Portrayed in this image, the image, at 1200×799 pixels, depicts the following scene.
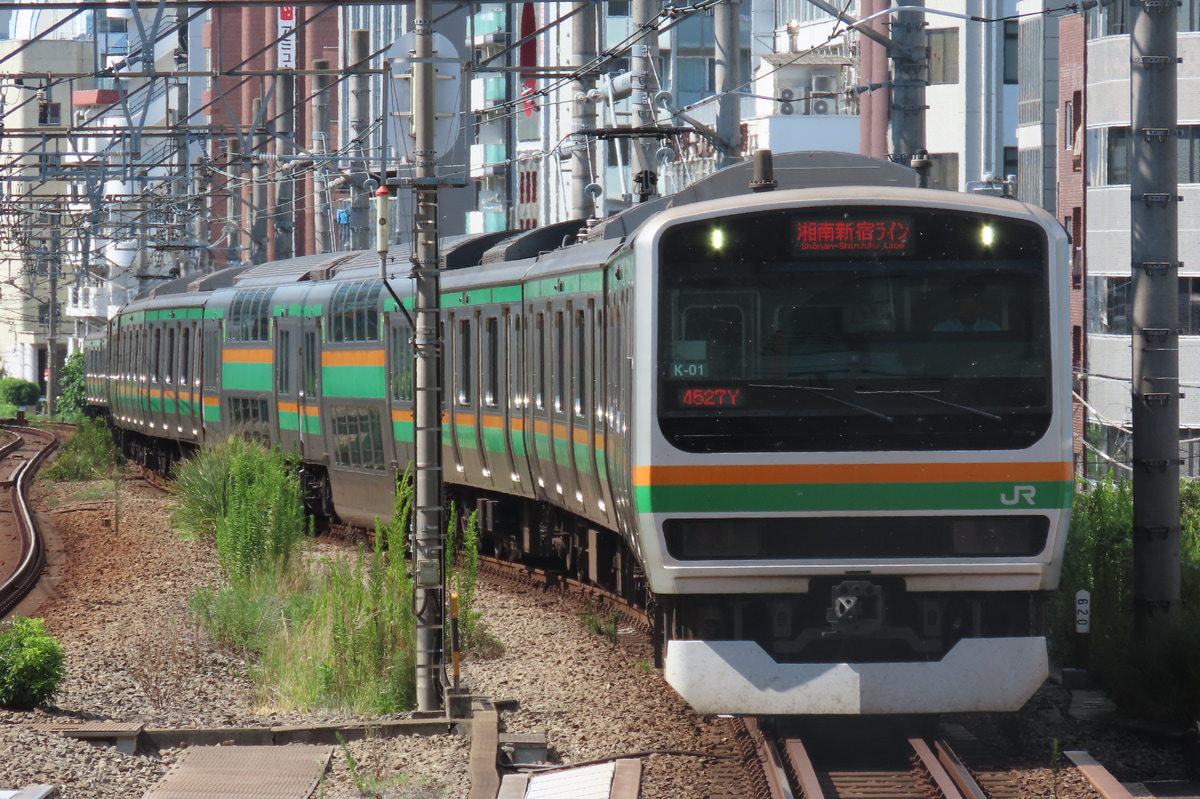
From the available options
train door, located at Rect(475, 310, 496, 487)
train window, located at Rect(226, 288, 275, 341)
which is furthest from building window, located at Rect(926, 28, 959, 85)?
train door, located at Rect(475, 310, 496, 487)

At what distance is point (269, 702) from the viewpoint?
1090 cm

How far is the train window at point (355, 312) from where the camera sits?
17938mm

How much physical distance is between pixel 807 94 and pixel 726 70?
26.4 metres

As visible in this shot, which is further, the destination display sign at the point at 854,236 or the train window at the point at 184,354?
the train window at the point at 184,354

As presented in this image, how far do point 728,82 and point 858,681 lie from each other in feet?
30.4

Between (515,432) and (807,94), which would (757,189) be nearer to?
(515,432)

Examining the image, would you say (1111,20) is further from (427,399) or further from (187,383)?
(427,399)

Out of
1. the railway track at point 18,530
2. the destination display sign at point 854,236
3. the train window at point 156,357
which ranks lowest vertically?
the railway track at point 18,530

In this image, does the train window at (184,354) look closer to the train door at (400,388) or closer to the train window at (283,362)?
the train window at (283,362)

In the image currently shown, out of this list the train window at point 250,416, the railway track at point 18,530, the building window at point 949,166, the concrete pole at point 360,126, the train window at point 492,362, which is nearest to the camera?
the train window at point 492,362

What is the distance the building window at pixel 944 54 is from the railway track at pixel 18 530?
2060 centimetres

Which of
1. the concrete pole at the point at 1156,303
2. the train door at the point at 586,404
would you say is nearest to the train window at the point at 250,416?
the train door at the point at 586,404

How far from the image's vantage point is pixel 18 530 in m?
23.0

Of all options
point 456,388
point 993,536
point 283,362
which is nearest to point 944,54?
point 283,362
